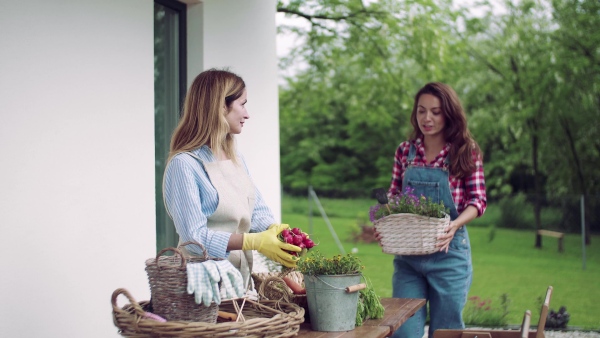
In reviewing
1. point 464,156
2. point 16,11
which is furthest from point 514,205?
point 16,11

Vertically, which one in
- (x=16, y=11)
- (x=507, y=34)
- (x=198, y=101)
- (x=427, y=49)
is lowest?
(x=198, y=101)

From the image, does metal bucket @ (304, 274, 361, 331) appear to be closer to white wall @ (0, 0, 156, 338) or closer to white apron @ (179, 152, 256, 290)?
white apron @ (179, 152, 256, 290)

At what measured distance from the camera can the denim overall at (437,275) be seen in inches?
142

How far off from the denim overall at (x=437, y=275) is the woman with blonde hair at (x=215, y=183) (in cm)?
107

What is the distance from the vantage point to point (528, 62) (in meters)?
14.0

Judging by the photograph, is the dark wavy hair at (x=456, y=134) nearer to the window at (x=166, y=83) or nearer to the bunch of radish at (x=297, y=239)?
the bunch of radish at (x=297, y=239)

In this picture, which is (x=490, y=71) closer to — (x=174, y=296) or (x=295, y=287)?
(x=295, y=287)

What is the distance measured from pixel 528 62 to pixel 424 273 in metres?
11.4

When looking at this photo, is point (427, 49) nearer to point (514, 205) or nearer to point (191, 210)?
point (514, 205)

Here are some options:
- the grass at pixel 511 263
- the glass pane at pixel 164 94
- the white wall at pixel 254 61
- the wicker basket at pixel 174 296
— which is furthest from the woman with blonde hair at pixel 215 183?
the grass at pixel 511 263

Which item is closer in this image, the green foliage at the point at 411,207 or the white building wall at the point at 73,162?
the white building wall at the point at 73,162

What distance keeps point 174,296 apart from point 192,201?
0.49 meters

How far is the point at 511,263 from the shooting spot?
13.2 meters

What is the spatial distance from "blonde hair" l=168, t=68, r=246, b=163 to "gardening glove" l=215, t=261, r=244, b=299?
2.17ft
